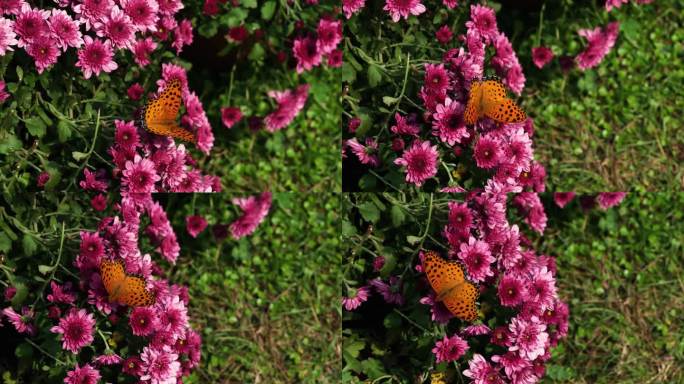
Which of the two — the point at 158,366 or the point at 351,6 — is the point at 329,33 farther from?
the point at 158,366

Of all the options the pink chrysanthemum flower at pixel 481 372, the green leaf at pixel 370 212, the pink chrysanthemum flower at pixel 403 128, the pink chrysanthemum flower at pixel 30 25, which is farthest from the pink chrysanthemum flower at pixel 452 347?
the pink chrysanthemum flower at pixel 30 25

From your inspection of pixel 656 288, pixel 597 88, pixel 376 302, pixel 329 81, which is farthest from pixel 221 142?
pixel 656 288

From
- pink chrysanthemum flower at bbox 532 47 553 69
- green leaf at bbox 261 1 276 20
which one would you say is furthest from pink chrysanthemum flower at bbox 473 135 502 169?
green leaf at bbox 261 1 276 20

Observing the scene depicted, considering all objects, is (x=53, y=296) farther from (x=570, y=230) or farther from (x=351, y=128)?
(x=570, y=230)

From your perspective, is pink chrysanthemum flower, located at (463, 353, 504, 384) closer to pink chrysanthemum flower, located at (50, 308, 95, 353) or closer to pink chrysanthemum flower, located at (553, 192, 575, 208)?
pink chrysanthemum flower, located at (553, 192, 575, 208)

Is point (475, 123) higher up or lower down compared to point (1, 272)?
higher up

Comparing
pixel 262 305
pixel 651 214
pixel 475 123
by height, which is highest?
pixel 475 123

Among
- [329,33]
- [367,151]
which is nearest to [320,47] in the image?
[329,33]
